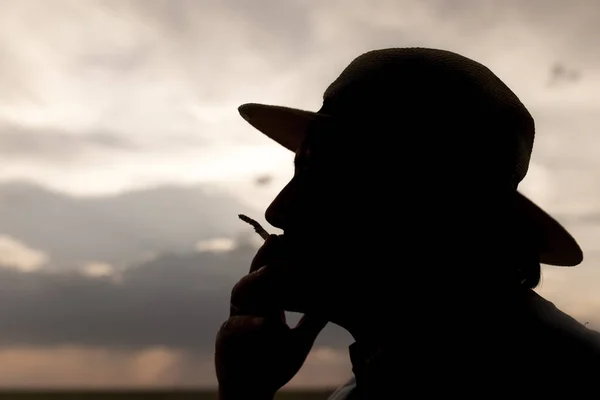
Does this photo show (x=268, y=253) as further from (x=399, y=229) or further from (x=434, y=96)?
(x=434, y=96)

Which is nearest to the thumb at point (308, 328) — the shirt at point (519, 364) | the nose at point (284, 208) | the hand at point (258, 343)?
the hand at point (258, 343)

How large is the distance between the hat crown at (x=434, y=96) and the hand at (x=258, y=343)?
67 centimetres

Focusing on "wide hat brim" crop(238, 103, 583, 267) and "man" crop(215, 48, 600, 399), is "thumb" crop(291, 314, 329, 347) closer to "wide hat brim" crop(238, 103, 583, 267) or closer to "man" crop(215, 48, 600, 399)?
"man" crop(215, 48, 600, 399)

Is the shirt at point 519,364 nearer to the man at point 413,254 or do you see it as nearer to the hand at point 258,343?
the man at point 413,254

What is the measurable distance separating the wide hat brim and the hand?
23.9 inches

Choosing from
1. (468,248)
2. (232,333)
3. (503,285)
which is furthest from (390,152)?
(232,333)

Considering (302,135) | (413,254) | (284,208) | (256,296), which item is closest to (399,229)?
(413,254)

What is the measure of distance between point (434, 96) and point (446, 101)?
1.9 inches

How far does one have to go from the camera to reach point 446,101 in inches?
101

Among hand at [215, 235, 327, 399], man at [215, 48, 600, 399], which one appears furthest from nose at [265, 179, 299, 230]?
hand at [215, 235, 327, 399]

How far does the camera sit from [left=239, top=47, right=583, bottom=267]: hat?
2.57 m

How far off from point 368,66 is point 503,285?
38.1 inches

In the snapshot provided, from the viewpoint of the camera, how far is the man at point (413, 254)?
2482 mm

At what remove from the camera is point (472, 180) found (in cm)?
253
